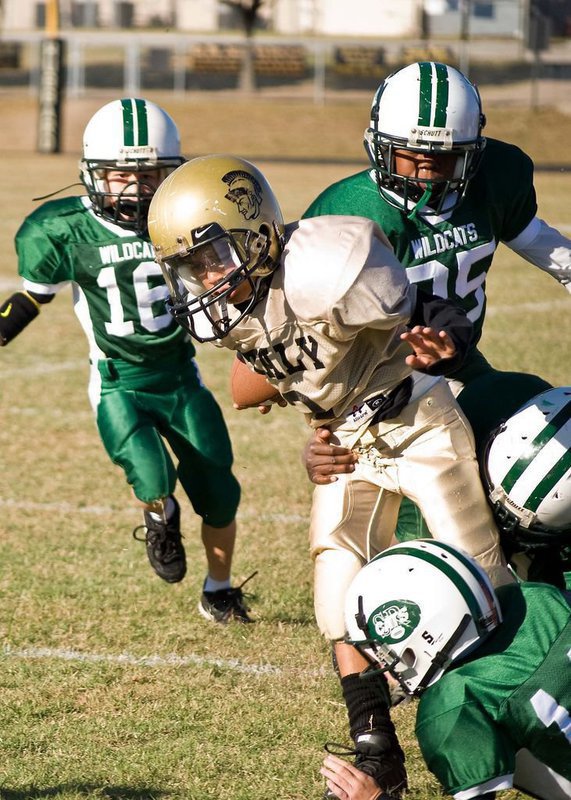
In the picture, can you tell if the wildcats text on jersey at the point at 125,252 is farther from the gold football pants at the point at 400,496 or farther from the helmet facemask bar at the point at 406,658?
the helmet facemask bar at the point at 406,658

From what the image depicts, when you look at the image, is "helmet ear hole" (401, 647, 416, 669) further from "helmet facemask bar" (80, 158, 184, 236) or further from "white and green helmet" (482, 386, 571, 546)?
"helmet facemask bar" (80, 158, 184, 236)

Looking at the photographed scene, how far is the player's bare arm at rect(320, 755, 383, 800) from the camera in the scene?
270 centimetres

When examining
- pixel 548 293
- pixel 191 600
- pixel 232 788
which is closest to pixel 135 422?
pixel 191 600

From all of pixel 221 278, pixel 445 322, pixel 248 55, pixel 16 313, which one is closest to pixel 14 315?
pixel 16 313

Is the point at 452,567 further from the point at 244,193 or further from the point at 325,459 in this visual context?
the point at 244,193

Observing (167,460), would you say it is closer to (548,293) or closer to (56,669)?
(56,669)

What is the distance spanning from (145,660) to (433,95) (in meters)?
1.96

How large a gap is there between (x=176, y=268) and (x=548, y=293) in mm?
7588

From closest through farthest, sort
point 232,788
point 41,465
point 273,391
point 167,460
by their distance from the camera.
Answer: point 232,788
point 273,391
point 167,460
point 41,465

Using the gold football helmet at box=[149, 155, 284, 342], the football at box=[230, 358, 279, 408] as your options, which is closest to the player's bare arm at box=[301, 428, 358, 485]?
the football at box=[230, 358, 279, 408]

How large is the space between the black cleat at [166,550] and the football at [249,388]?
783 mm

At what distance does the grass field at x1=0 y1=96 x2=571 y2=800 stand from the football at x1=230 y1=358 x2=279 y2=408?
0.87m

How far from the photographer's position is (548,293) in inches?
401

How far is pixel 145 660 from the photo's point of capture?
379 centimetres
